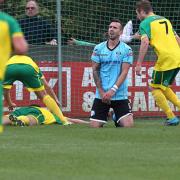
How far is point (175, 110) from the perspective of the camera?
1702 cm

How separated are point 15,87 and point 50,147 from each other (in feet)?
21.9

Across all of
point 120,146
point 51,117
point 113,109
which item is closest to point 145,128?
point 113,109

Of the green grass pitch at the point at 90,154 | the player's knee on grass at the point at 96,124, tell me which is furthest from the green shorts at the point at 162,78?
the green grass pitch at the point at 90,154

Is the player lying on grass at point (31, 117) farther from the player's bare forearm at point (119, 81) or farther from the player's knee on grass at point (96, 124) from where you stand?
the player's bare forearm at point (119, 81)

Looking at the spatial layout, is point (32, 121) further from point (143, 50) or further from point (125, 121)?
point (143, 50)

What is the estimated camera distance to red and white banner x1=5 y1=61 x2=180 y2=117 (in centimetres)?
1662

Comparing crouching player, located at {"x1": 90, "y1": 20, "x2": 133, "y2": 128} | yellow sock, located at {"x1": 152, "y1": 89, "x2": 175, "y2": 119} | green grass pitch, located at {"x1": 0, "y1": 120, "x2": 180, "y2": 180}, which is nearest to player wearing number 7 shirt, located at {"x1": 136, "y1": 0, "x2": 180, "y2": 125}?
yellow sock, located at {"x1": 152, "y1": 89, "x2": 175, "y2": 119}

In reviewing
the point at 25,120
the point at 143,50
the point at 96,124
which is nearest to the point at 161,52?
the point at 143,50

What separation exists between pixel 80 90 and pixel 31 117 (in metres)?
3.04

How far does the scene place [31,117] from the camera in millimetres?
13812

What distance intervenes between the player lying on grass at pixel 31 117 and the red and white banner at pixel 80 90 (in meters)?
2.43

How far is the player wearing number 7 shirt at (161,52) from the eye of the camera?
1407 cm

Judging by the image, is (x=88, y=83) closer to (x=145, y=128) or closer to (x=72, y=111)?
(x=72, y=111)

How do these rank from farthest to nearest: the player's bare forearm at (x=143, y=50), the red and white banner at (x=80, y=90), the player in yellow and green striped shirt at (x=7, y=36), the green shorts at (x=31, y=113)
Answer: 1. the red and white banner at (x=80, y=90)
2. the green shorts at (x=31, y=113)
3. the player's bare forearm at (x=143, y=50)
4. the player in yellow and green striped shirt at (x=7, y=36)
